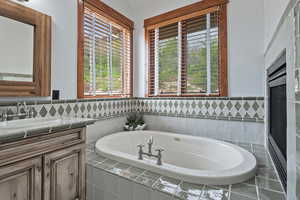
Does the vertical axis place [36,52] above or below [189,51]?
below

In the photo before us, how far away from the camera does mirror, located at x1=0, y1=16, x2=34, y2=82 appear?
1258mm

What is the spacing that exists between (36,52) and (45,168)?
43.3 inches

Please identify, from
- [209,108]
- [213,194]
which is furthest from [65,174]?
[209,108]

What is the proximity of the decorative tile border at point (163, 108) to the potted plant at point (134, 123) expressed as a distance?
0.11m

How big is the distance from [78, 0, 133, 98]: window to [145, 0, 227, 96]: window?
41 centimetres

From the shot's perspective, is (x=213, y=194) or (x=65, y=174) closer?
(x=213, y=194)

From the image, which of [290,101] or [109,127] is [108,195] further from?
[290,101]

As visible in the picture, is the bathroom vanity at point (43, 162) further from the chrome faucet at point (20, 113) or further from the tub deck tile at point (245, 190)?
the tub deck tile at point (245, 190)

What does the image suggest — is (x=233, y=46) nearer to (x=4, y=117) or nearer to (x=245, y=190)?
(x=245, y=190)

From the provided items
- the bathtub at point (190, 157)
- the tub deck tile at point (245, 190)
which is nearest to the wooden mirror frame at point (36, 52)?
the bathtub at point (190, 157)

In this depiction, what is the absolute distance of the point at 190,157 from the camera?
1.99 meters

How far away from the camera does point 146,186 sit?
1.03m

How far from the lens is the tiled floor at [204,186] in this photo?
912mm

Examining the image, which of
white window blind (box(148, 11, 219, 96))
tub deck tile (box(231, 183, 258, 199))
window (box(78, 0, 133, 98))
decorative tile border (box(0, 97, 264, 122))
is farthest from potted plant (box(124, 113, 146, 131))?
tub deck tile (box(231, 183, 258, 199))
